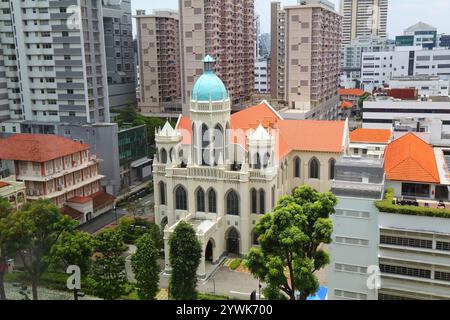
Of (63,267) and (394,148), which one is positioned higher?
(394,148)

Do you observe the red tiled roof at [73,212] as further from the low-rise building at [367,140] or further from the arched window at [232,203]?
the low-rise building at [367,140]

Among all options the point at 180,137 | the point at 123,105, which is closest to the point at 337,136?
the point at 180,137

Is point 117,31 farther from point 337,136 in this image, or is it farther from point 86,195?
point 337,136

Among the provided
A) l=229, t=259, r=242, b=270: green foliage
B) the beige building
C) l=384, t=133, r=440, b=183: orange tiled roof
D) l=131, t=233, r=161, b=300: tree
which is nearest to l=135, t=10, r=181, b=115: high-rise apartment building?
the beige building

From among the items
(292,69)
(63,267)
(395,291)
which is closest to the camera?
(395,291)

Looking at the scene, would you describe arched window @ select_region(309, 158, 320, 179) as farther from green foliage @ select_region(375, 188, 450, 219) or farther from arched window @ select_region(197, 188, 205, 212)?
green foliage @ select_region(375, 188, 450, 219)

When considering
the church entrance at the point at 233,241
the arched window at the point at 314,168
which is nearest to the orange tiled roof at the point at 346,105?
the arched window at the point at 314,168

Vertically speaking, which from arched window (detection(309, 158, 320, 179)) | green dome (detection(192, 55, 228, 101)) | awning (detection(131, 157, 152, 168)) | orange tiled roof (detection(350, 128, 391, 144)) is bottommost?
awning (detection(131, 157, 152, 168))
